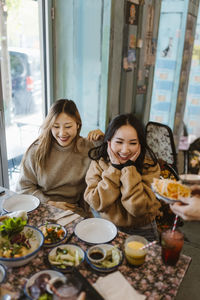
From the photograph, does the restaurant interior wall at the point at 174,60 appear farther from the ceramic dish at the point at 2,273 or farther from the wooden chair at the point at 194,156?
the ceramic dish at the point at 2,273

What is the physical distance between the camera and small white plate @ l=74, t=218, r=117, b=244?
1.43 m

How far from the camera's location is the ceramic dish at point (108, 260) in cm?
119

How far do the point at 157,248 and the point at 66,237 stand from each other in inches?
18.9

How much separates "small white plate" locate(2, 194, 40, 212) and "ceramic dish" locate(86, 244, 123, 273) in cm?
59

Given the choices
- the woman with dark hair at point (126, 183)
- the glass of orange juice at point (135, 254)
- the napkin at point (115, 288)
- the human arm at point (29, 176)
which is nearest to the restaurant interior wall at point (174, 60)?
the woman with dark hair at point (126, 183)

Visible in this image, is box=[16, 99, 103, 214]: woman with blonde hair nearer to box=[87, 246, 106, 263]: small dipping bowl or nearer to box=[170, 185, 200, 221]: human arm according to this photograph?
box=[87, 246, 106, 263]: small dipping bowl

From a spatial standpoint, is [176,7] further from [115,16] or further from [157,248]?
[157,248]

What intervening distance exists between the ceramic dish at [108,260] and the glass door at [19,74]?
5.98 ft

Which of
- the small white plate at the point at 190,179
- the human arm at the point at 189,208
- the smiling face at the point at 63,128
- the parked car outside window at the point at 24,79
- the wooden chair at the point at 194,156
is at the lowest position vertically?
the wooden chair at the point at 194,156

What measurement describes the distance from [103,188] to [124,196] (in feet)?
0.48

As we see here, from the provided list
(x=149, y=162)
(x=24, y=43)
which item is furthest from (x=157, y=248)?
(x=24, y=43)

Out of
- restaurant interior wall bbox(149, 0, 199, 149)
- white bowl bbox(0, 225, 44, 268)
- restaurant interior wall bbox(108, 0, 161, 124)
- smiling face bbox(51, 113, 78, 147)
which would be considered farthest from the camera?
restaurant interior wall bbox(149, 0, 199, 149)

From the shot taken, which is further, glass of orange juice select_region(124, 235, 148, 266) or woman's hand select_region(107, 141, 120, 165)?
woman's hand select_region(107, 141, 120, 165)

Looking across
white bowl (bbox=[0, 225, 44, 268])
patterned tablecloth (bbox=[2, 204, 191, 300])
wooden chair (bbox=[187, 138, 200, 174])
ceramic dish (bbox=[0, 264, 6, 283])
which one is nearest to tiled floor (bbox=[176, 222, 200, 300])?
wooden chair (bbox=[187, 138, 200, 174])
